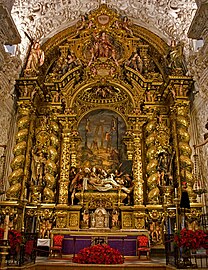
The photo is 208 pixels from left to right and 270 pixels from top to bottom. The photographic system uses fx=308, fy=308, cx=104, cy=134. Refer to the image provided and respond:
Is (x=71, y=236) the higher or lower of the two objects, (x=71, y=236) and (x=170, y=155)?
the lower

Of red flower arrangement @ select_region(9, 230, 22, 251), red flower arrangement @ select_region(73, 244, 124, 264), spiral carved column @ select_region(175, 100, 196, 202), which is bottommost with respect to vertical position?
red flower arrangement @ select_region(73, 244, 124, 264)

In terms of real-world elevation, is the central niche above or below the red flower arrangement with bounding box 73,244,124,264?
above

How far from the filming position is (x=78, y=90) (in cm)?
1302

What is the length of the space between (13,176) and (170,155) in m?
5.79

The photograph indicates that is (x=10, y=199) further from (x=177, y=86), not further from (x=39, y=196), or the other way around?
(x=177, y=86)

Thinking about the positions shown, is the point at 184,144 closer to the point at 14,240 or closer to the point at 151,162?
the point at 151,162

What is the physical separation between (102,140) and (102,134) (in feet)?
0.89

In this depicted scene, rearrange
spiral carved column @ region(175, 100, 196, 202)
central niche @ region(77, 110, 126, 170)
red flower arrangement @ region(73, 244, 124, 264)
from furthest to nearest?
central niche @ region(77, 110, 126, 170), spiral carved column @ region(175, 100, 196, 202), red flower arrangement @ region(73, 244, 124, 264)

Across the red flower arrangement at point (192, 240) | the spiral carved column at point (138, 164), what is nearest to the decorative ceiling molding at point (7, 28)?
the spiral carved column at point (138, 164)

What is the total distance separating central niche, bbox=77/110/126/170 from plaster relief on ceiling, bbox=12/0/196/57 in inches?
169

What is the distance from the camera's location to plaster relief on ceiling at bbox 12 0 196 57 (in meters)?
12.6

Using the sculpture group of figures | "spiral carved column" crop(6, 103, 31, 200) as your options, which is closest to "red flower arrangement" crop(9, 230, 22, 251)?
"spiral carved column" crop(6, 103, 31, 200)

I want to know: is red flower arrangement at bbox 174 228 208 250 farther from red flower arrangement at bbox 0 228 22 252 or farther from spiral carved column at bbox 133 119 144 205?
spiral carved column at bbox 133 119 144 205

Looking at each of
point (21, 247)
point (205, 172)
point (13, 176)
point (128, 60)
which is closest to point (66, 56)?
point (128, 60)
